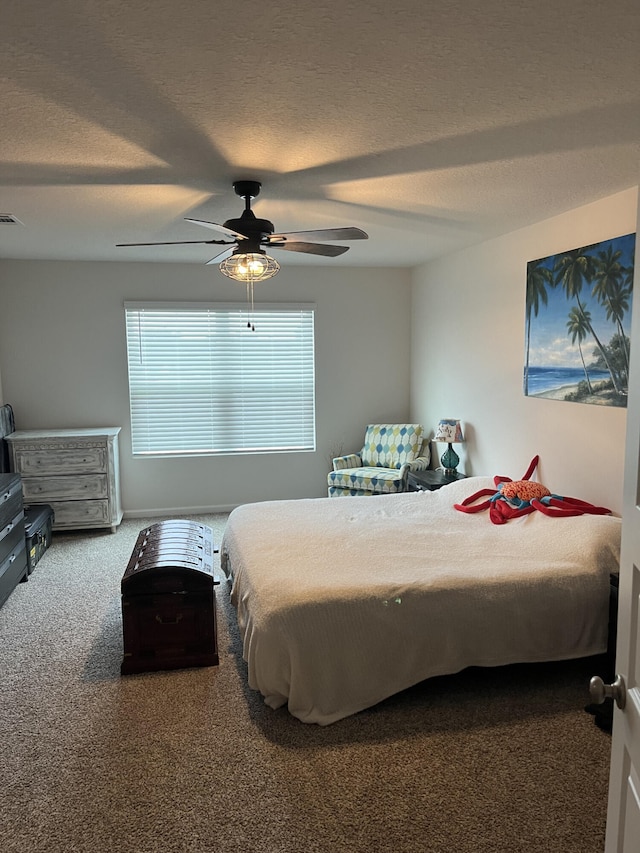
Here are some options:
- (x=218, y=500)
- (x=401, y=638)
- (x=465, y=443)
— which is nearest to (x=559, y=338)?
(x=465, y=443)

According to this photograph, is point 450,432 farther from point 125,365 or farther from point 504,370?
point 125,365

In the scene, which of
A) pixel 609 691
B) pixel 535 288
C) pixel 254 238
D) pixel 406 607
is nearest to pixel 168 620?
pixel 406 607

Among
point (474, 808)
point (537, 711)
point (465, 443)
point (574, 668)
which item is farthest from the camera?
point (465, 443)

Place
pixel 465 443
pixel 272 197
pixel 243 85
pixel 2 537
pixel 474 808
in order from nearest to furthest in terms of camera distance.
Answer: pixel 243 85 → pixel 474 808 → pixel 272 197 → pixel 2 537 → pixel 465 443

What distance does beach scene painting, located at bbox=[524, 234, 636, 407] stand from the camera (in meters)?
3.35

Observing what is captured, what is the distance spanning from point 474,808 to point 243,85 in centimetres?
265

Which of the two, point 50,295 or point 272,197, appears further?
point 50,295

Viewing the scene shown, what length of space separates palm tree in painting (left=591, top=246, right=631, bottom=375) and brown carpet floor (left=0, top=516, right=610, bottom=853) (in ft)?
6.23

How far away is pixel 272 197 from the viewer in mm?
3387

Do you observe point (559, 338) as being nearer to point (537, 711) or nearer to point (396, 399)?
point (537, 711)

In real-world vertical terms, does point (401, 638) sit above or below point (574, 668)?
above

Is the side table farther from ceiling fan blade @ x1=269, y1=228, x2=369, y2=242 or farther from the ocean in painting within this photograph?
ceiling fan blade @ x1=269, y1=228, x2=369, y2=242

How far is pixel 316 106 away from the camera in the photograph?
2.15 m

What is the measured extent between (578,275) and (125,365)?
4.12m
